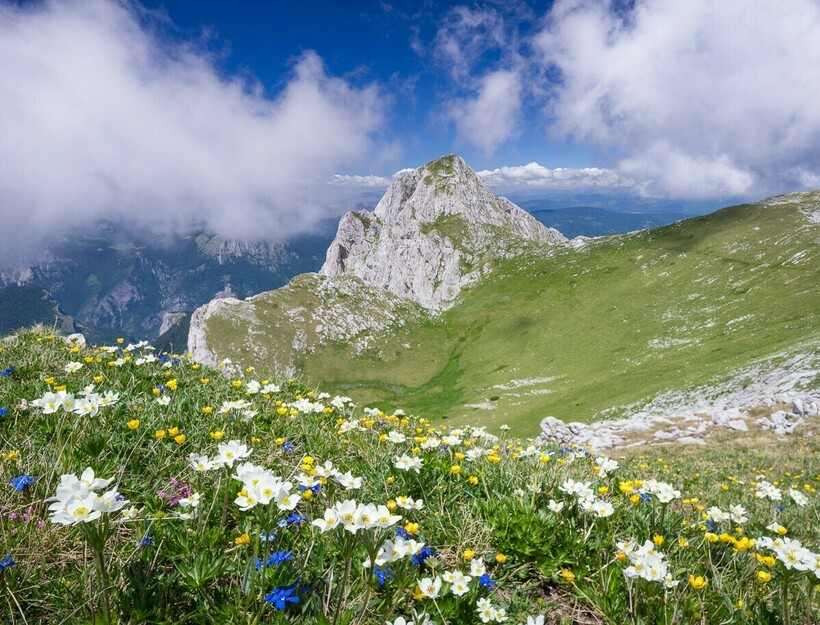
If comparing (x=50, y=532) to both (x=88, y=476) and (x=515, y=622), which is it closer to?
(x=88, y=476)

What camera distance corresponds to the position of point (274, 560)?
3.03m

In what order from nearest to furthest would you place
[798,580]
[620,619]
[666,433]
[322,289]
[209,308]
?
1. [620,619]
2. [798,580]
3. [666,433]
4. [209,308]
5. [322,289]

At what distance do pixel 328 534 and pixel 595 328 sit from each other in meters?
116

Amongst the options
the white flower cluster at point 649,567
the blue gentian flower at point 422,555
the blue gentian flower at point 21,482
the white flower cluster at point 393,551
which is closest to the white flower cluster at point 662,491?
the white flower cluster at point 649,567

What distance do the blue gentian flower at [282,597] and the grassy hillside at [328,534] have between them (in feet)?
0.04

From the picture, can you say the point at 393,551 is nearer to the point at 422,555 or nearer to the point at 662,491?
the point at 422,555

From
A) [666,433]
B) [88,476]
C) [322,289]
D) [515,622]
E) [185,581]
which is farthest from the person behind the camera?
[322,289]

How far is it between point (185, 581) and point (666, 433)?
27.6m

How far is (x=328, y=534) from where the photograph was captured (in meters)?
3.79

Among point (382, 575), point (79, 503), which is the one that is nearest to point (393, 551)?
point (382, 575)

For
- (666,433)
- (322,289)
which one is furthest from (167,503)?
(322,289)

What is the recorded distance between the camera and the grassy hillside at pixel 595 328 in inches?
2510

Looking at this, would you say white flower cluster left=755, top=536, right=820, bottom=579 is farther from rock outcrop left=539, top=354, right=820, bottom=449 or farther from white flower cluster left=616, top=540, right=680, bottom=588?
rock outcrop left=539, top=354, right=820, bottom=449

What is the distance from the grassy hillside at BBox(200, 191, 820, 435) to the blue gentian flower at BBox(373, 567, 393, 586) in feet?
180
